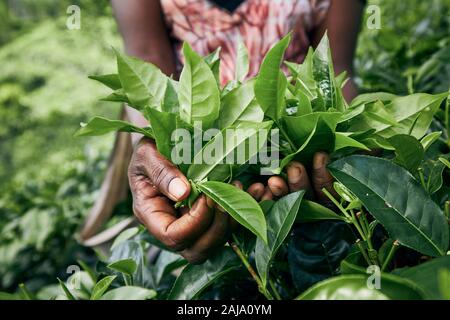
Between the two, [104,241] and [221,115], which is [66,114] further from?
[221,115]

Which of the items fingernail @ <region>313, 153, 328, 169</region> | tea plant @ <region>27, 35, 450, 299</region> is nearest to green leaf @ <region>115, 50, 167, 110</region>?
tea plant @ <region>27, 35, 450, 299</region>

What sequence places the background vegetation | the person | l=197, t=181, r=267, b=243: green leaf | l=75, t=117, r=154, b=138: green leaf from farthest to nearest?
the background vegetation < the person < l=75, t=117, r=154, b=138: green leaf < l=197, t=181, r=267, b=243: green leaf

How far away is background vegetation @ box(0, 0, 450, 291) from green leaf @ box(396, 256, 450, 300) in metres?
0.51

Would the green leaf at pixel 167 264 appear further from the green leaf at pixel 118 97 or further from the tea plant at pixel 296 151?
the green leaf at pixel 118 97

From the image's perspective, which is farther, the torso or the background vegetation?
the background vegetation

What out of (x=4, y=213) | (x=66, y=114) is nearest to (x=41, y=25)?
(x=66, y=114)

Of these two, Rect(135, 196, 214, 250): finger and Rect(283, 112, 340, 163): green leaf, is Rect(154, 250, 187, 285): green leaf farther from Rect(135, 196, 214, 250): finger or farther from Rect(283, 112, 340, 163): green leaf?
Rect(283, 112, 340, 163): green leaf

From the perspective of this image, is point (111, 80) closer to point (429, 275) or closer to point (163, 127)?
point (163, 127)

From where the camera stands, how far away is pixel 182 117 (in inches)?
26.4

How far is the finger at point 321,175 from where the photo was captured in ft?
2.11

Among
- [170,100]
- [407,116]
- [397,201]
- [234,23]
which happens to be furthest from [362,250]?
[234,23]

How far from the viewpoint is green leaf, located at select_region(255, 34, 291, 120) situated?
60 centimetres

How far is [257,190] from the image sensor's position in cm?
67
